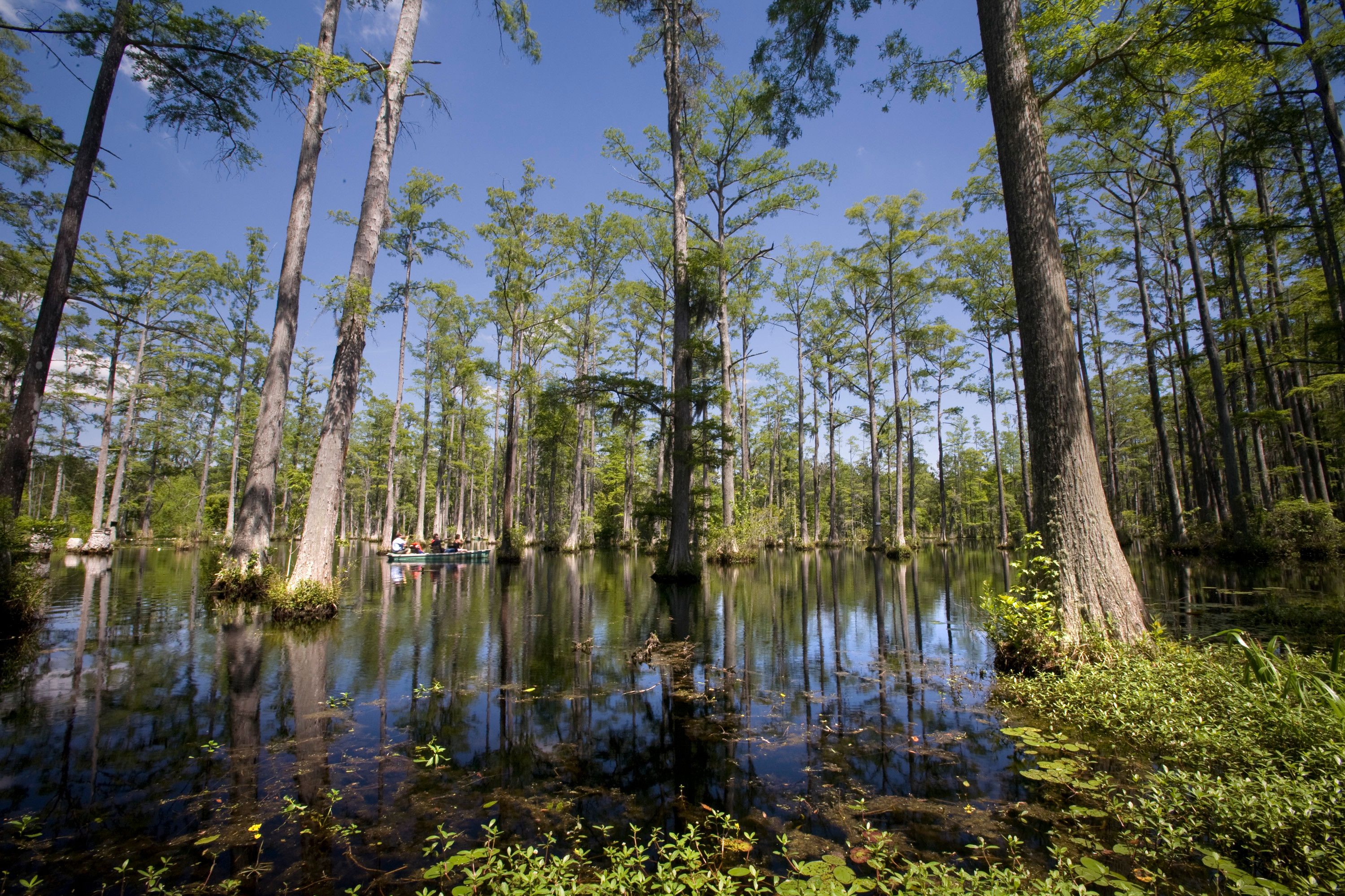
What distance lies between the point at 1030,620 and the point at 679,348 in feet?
33.3

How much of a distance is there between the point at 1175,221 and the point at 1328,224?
12037 mm

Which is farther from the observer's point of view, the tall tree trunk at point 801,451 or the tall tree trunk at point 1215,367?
the tall tree trunk at point 801,451

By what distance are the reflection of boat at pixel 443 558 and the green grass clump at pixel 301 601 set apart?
10394 millimetres

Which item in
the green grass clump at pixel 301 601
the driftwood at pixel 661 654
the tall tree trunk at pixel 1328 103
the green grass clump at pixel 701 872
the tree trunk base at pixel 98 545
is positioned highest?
the tall tree trunk at pixel 1328 103

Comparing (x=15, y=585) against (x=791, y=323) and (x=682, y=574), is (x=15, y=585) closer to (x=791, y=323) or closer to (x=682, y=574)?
(x=682, y=574)

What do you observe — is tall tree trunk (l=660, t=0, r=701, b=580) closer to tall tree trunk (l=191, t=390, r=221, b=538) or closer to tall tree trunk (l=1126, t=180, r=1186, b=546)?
tall tree trunk (l=1126, t=180, r=1186, b=546)

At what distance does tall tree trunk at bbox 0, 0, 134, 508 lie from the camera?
7621 millimetres

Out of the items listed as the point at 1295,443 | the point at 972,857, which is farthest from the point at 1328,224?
the point at 972,857

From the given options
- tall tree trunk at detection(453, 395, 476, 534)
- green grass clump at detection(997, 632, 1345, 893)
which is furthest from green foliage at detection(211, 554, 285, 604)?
tall tree trunk at detection(453, 395, 476, 534)

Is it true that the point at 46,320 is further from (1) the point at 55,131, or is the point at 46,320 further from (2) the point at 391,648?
(2) the point at 391,648

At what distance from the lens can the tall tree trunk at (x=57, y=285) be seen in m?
7.62

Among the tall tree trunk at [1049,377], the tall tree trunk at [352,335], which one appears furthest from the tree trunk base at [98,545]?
the tall tree trunk at [1049,377]

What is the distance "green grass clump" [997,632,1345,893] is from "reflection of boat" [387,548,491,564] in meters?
18.7

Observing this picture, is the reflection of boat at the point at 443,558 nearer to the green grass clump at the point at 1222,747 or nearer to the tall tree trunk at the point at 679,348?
the tall tree trunk at the point at 679,348
